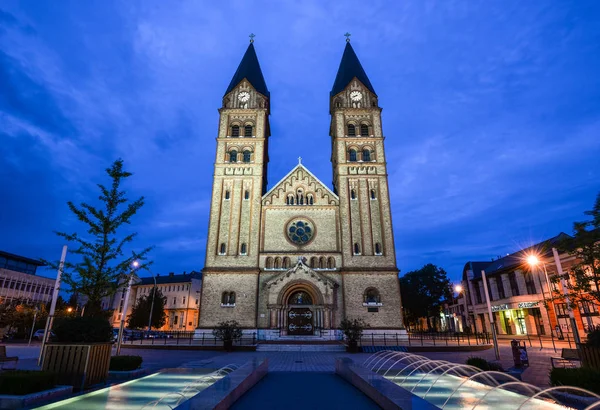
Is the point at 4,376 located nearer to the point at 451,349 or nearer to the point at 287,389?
the point at 287,389

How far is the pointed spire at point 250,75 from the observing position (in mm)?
43719

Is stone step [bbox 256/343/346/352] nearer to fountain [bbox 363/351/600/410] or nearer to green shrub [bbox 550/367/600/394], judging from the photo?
fountain [bbox 363/351/600/410]

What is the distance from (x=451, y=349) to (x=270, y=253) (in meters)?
18.6

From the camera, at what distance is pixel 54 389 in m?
8.47

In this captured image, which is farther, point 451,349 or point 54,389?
point 451,349

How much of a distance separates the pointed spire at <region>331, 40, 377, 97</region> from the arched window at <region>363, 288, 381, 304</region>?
1029 inches

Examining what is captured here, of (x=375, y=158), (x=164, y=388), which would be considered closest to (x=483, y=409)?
(x=164, y=388)

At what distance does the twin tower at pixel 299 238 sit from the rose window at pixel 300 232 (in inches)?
4.3

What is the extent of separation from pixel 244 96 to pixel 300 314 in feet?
92.2

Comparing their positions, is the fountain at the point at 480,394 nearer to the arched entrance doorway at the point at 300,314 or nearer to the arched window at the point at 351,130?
the arched entrance doorway at the point at 300,314

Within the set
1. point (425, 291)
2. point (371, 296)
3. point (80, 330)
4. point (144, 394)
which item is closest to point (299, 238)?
point (371, 296)

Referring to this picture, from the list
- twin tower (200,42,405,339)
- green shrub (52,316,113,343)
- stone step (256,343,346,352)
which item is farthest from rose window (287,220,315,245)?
green shrub (52,316,113,343)

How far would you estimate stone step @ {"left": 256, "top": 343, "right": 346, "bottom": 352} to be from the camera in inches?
982

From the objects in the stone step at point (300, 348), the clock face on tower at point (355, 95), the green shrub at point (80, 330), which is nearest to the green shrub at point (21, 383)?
the green shrub at point (80, 330)
